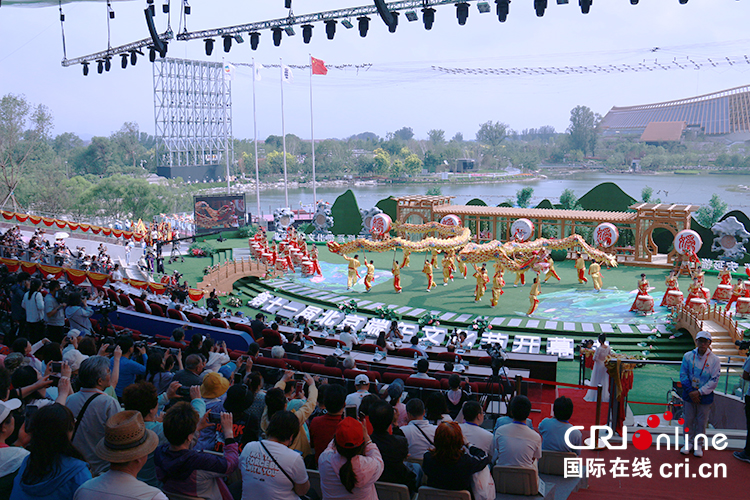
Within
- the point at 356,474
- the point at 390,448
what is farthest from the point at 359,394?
the point at 356,474

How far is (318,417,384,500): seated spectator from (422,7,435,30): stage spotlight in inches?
486

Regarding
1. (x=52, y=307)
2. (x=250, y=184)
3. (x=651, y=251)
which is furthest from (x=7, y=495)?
(x=250, y=184)

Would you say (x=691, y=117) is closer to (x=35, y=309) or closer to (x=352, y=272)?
(x=352, y=272)

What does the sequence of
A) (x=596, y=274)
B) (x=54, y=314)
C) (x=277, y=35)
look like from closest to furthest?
(x=54, y=314), (x=277, y=35), (x=596, y=274)

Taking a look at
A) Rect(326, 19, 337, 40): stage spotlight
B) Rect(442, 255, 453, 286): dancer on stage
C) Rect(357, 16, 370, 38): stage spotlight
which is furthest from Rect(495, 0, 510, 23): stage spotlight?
Rect(442, 255, 453, 286): dancer on stage

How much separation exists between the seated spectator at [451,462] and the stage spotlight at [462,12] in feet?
39.6

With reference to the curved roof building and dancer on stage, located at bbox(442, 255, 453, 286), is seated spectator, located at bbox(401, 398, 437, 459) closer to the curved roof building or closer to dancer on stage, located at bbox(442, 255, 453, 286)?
dancer on stage, located at bbox(442, 255, 453, 286)

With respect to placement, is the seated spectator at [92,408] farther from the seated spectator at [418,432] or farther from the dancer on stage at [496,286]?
the dancer on stage at [496,286]

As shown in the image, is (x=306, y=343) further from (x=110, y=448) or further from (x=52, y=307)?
(x=110, y=448)

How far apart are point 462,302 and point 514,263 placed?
7.92 feet

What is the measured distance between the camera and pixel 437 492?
14.3 ft

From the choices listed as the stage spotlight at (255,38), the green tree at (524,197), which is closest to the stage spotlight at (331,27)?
the stage spotlight at (255,38)

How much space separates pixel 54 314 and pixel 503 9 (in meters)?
11.1

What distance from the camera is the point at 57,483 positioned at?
3.46 metres
